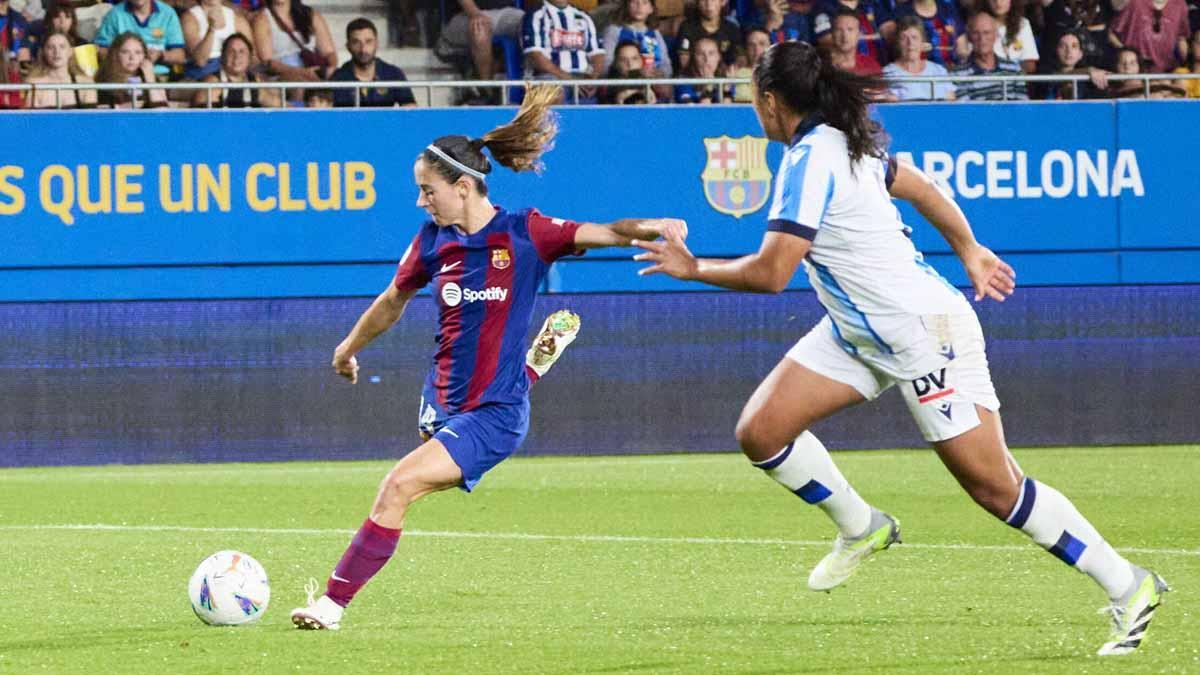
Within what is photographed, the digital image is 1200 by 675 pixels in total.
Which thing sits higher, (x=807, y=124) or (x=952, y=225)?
(x=807, y=124)

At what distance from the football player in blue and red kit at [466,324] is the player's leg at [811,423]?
78cm

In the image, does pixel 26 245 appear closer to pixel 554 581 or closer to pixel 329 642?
pixel 554 581

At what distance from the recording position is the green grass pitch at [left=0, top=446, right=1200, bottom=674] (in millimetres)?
6227

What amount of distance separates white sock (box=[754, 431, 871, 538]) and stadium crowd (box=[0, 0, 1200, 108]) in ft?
27.0

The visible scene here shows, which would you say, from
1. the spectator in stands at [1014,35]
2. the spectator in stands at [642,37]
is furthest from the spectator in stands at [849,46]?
the spectator in stands at [642,37]

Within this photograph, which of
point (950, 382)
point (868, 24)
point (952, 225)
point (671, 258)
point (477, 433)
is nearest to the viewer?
point (671, 258)

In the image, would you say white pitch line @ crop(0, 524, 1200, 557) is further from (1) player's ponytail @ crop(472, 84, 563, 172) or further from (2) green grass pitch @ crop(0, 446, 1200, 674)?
(1) player's ponytail @ crop(472, 84, 563, 172)

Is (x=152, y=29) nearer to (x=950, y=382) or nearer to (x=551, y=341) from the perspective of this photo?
(x=551, y=341)

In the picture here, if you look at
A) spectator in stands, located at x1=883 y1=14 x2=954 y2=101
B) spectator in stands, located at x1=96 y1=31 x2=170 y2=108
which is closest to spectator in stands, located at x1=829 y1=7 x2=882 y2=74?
spectator in stands, located at x1=883 y1=14 x2=954 y2=101

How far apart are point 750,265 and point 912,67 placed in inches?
415

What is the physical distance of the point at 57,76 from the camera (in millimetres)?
14875

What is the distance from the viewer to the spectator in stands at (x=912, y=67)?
1608 centimetres

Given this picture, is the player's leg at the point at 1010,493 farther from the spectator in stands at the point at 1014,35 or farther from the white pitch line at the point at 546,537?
the spectator in stands at the point at 1014,35

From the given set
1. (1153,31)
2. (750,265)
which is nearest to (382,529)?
(750,265)
